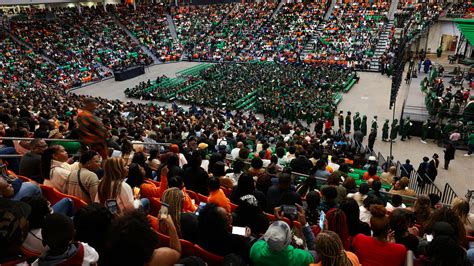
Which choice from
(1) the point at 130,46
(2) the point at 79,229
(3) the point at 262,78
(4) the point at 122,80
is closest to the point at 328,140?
(2) the point at 79,229

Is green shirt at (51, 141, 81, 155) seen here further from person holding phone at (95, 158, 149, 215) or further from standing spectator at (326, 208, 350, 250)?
standing spectator at (326, 208, 350, 250)

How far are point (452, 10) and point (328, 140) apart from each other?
2801 centimetres

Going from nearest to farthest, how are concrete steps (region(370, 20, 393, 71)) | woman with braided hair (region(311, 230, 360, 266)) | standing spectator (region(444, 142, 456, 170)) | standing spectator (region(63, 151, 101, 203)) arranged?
woman with braided hair (region(311, 230, 360, 266)) < standing spectator (region(63, 151, 101, 203)) < standing spectator (region(444, 142, 456, 170)) < concrete steps (region(370, 20, 393, 71))

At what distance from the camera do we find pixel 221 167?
6141mm

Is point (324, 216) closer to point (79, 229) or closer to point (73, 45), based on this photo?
point (79, 229)

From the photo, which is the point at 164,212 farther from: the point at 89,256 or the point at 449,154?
the point at 449,154

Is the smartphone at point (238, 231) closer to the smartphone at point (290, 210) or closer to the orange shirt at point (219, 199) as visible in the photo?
the smartphone at point (290, 210)

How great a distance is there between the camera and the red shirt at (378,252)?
152 inches

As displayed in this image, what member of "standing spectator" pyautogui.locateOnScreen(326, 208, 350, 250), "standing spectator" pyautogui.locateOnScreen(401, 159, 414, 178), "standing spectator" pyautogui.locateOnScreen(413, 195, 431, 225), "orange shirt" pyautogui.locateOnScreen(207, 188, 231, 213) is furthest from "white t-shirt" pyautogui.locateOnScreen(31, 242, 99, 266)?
"standing spectator" pyautogui.locateOnScreen(401, 159, 414, 178)

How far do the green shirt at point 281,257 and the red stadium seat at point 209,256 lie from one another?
1.25 feet

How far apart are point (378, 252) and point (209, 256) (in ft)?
5.63

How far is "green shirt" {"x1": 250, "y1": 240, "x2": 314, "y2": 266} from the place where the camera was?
11.5ft

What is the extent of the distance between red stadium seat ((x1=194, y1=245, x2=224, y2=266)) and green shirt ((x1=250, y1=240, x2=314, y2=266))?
38cm

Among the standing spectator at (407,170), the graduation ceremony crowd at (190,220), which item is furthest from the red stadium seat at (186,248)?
the standing spectator at (407,170)
